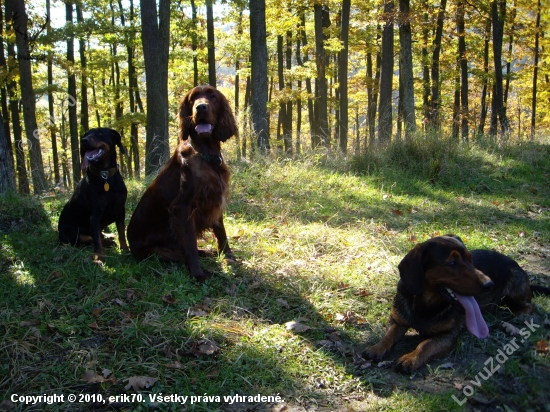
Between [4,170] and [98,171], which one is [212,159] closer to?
[98,171]

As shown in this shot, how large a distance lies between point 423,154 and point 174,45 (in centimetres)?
1512

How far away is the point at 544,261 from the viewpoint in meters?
5.18

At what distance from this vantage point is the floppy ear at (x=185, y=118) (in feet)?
15.6

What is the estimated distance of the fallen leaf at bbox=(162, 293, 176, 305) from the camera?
4027 millimetres

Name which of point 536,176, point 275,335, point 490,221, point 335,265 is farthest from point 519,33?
A: point 275,335

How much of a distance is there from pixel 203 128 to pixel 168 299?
1735mm

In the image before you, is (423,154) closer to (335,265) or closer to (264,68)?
(264,68)

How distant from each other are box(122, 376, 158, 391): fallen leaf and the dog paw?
5.60ft

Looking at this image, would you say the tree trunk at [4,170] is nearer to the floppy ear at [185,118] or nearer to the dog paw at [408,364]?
the floppy ear at [185,118]

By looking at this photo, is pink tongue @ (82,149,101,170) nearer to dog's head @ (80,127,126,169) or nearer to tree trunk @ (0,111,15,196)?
dog's head @ (80,127,126,169)

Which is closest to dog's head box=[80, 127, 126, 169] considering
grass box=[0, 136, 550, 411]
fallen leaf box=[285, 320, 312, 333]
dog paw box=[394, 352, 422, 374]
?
grass box=[0, 136, 550, 411]

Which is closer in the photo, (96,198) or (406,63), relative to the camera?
(96,198)

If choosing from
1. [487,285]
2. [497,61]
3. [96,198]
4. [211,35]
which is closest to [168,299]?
[96,198]

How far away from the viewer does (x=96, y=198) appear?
16.2 feet
